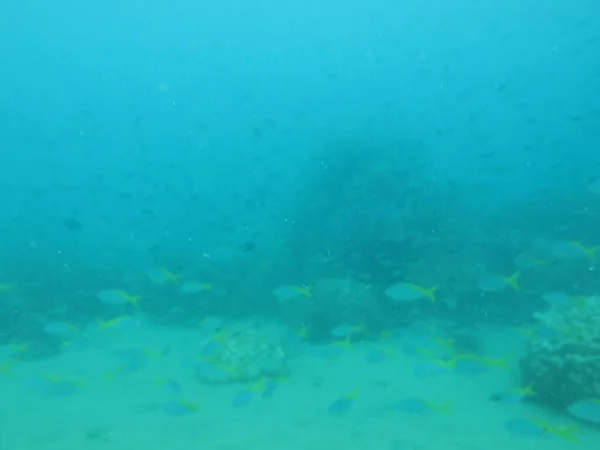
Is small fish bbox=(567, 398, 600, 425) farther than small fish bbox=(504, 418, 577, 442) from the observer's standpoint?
No

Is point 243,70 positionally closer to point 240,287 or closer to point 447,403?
point 240,287

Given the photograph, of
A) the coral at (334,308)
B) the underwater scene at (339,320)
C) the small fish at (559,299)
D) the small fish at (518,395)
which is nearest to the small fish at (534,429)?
the underwater scene at (339,320)

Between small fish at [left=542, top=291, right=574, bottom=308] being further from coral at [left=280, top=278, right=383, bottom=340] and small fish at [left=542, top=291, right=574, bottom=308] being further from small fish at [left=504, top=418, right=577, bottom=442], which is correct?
coral at [left=280, top=278, right=383, bottom=340]

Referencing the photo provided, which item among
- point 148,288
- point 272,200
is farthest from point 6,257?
point 272,200

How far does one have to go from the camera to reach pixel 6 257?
14984mm

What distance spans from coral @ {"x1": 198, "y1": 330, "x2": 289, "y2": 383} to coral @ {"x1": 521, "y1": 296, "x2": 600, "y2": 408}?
3318mm

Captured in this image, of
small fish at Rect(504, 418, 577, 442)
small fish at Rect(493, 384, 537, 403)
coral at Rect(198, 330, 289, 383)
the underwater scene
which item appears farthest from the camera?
coral at Rect(198, 330, 289, 383)

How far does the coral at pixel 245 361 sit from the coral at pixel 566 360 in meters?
3.32

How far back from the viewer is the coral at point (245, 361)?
22.1ft

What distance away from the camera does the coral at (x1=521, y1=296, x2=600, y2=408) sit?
5250 millimetres

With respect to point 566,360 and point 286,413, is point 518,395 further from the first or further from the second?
point 286,413

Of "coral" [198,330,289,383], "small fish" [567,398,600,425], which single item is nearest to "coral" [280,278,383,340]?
"coral" [198,330,289,383]

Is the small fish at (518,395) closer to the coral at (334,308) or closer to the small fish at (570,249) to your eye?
the small fish at (570,249)

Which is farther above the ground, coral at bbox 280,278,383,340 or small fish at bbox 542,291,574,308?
coral at bbox 280,278,383,340
